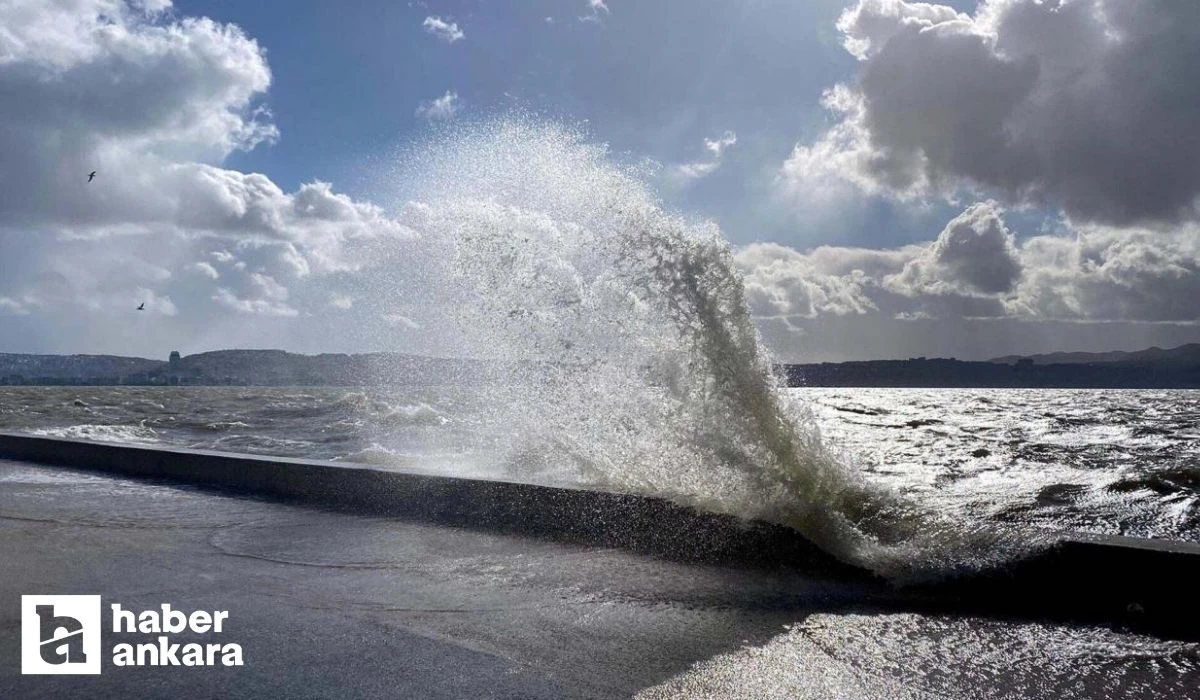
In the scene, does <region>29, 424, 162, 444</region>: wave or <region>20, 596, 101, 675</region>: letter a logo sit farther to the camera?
<region>29, 424, 162, 444</region>: wave

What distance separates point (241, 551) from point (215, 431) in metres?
17.1

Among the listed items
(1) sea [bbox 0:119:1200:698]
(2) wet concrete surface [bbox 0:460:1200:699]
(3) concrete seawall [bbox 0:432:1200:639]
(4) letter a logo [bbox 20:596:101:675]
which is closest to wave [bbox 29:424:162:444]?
(1) sea [bbox 0:119:1200:698]

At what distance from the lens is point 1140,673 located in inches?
109

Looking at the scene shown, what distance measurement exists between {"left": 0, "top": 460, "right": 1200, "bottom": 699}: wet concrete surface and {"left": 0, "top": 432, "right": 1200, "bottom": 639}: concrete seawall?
0.59ft

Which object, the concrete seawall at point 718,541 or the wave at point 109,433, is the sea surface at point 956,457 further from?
the concrete seawall at point 718,541

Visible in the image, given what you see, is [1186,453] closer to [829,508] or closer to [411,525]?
[829,508]

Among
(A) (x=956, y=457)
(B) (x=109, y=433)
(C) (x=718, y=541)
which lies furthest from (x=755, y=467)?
(B) (x=109, y=433)

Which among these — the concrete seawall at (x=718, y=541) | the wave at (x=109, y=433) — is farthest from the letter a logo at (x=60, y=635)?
the wave at (x=109, y=433)

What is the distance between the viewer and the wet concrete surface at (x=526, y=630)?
2.63 m

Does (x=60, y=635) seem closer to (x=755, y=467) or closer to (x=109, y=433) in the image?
(x=755, y=467)

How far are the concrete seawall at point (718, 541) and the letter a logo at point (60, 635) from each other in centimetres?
239

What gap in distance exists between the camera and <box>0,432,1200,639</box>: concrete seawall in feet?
11.5

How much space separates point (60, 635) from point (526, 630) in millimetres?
1652

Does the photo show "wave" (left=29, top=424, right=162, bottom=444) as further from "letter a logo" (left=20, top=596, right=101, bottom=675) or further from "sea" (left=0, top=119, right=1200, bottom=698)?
"letter a logo" (left=20, top=596, right=101, bottom=675)
